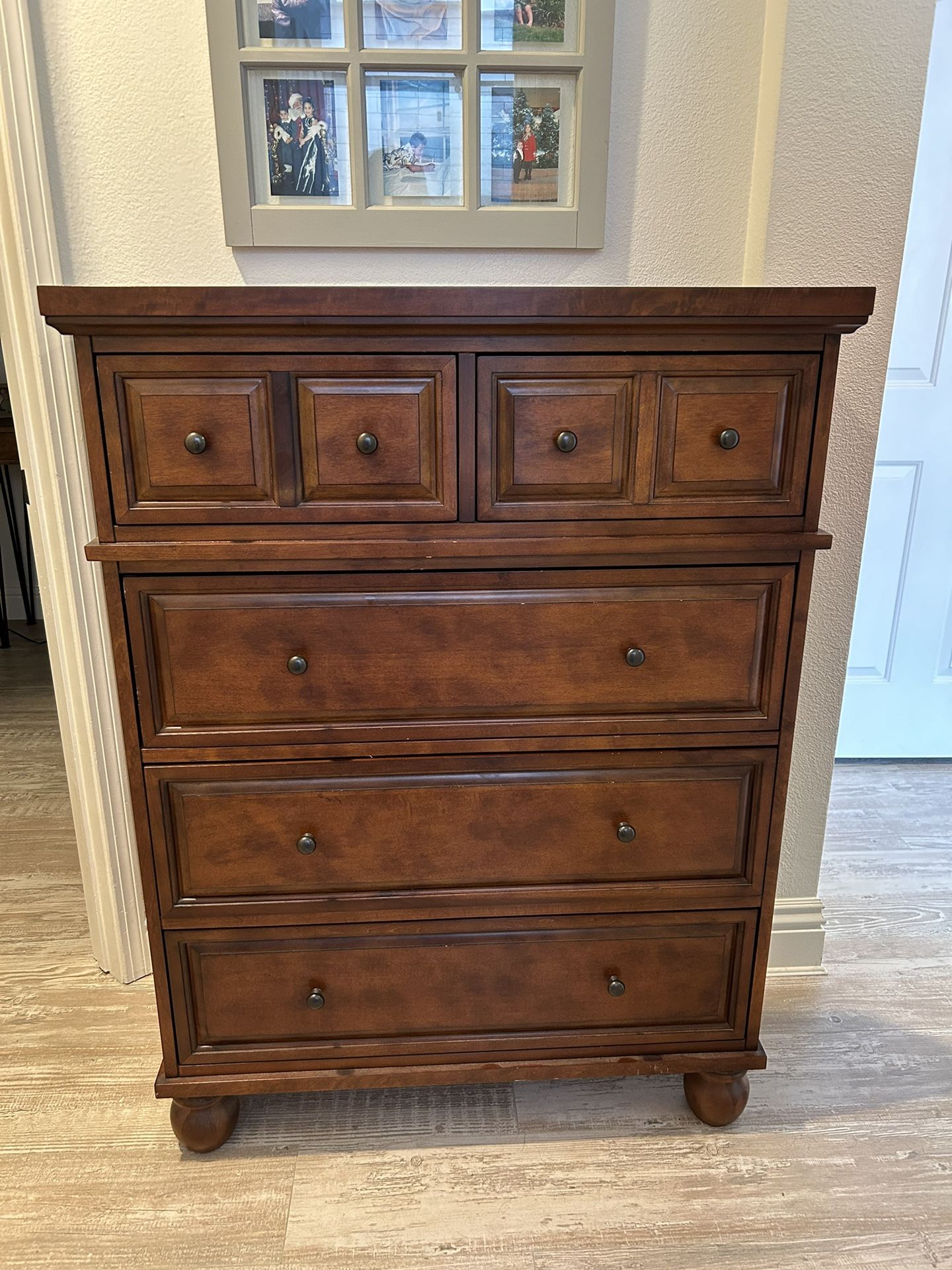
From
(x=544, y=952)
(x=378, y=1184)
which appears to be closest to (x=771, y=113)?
(x=544, y=952)

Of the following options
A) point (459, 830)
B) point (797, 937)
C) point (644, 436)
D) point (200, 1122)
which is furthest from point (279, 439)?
point (797, 937)

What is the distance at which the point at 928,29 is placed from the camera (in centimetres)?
148

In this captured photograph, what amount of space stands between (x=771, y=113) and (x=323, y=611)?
1.23m

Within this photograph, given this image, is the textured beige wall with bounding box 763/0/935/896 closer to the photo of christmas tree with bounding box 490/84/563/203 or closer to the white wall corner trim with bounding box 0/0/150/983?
the photo of christmas tree with bounding box 490/84/563/203

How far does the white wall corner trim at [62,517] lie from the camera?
1.48 metres

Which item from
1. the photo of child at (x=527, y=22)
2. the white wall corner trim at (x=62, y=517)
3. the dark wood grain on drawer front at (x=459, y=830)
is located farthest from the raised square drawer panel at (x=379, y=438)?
the photo of child at (x=527, y=22)

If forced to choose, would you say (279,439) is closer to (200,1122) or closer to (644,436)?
(644,436)

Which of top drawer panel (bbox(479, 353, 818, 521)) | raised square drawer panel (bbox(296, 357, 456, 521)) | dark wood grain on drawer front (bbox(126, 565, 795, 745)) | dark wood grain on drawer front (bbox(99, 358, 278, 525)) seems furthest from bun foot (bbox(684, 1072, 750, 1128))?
dark wood grain on drawer front (bbox(99, 358, 278, 525))

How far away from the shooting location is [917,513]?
2.61 m

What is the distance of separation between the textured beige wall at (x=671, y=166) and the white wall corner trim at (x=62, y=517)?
0.06 metres

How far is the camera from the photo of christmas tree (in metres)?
1.56

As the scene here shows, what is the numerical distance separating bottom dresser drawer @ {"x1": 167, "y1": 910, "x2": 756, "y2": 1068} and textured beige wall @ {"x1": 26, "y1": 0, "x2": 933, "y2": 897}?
761 mm

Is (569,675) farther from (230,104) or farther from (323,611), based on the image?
(230,104)

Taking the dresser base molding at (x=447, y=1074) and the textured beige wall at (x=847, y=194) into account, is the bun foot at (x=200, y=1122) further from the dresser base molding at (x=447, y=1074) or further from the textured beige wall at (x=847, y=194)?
the textured beige wall at (x=847, y=194)
